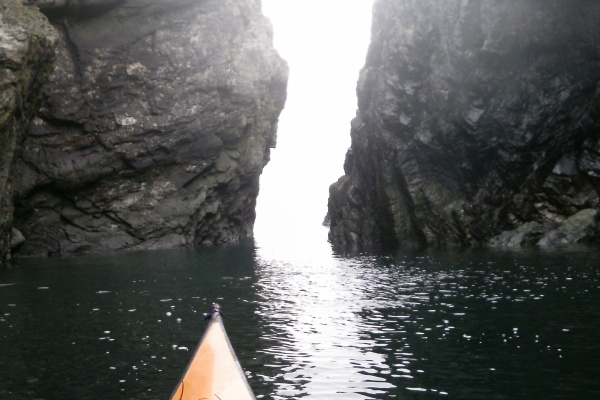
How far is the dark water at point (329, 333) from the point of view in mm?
14180

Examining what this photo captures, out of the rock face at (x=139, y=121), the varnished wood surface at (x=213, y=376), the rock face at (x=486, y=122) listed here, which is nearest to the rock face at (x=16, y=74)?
the rock face at (x=139, y=121)

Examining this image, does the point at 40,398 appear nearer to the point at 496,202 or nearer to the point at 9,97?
the point at 9,97

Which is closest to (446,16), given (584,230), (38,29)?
(584,230)

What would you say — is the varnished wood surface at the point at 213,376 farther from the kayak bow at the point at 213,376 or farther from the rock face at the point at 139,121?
the rock face at the point at 139,121

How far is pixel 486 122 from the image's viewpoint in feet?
203

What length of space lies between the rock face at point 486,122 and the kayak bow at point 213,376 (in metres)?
51.3

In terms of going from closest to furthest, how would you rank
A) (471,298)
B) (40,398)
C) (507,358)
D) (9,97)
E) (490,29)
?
1. (40,398)
2. (507,358)
3. (471,298)
4. (9,97)
5. (490,29)

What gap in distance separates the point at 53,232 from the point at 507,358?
6136 centimetres

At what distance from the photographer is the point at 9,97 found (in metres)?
40.9

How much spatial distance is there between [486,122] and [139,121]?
4170cm

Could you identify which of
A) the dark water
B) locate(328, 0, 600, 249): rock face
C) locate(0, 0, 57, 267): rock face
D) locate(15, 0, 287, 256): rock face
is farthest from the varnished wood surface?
locate(15, 0, 287, 256): rock face

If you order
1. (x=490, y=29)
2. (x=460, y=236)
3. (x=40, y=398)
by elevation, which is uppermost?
(x=490, y=29)

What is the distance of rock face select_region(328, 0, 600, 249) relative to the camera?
55781mm

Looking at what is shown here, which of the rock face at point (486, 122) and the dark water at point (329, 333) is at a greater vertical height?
the rock face at point (486, 122)
